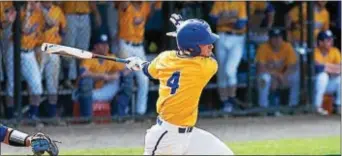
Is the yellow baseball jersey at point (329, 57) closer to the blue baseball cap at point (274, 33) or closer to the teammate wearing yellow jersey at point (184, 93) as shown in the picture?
the blue baseball cap at point (274, 33)

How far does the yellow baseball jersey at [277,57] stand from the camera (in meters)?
12.1

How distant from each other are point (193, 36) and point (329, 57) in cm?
582

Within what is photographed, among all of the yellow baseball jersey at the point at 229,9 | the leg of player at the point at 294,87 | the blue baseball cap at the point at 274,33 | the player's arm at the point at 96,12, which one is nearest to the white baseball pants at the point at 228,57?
the yellow baseball jersey at the point at 229,9

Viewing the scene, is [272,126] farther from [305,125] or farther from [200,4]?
[200,4]

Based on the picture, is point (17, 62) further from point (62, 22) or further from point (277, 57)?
point (277, 57)

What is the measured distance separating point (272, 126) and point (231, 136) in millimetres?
895

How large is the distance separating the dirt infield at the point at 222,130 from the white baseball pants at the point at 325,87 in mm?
322

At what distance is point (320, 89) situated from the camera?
1218cm

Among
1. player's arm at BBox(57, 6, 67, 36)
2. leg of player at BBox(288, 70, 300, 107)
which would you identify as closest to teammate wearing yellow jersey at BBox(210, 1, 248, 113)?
leg of player at BBox(288, 70, 300, 107)

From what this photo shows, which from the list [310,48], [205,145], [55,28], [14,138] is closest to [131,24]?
[55,28]

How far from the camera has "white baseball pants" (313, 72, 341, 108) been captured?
12172 mm

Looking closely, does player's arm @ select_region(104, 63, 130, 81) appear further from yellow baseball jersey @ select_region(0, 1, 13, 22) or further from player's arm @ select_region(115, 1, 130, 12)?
yellow baseball jersey @ select_region(0, 1, 13, 22)

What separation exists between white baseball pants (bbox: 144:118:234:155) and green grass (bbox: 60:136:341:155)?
8.66ft

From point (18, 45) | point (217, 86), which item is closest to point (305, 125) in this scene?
point (217, 86)
